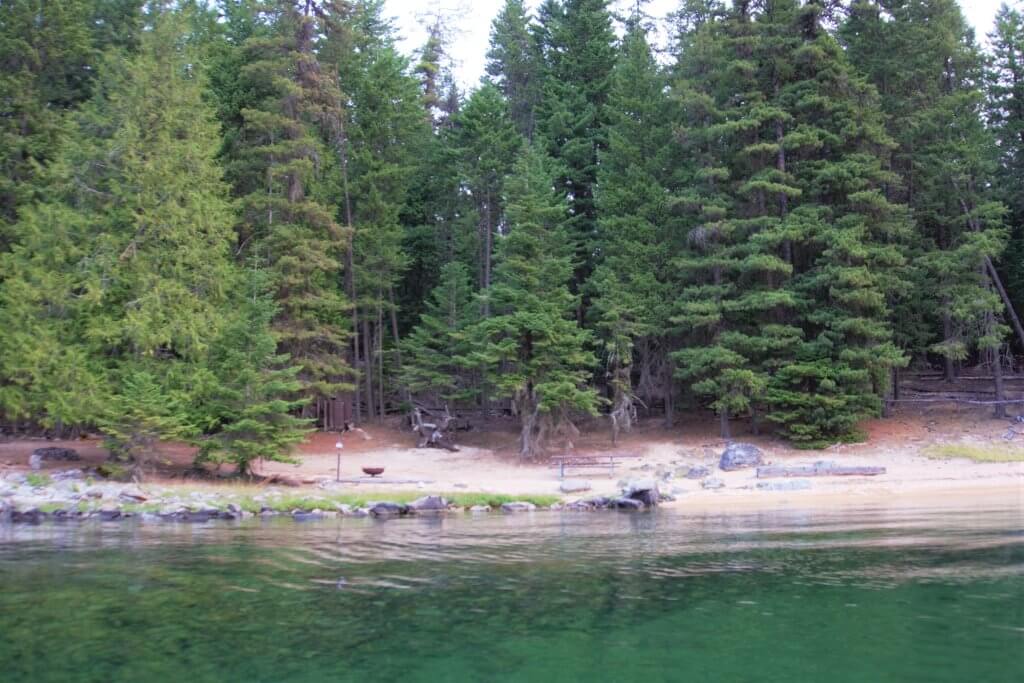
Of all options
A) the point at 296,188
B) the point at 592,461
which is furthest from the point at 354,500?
the point at 296,188

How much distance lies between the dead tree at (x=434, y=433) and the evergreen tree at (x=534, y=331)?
11.6 ft

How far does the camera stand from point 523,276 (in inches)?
1335

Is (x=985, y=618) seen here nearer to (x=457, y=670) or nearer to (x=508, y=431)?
(x=457, y=670)

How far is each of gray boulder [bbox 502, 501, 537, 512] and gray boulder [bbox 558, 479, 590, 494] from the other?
8.15ft

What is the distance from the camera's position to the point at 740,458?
96.0 feet

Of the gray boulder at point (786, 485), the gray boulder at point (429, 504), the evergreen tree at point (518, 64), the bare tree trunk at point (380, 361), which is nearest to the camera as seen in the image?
the gray boulder at point (429, 504)

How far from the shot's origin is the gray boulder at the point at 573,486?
1013 inches

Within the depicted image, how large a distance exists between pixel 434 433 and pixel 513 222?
33.0 ft

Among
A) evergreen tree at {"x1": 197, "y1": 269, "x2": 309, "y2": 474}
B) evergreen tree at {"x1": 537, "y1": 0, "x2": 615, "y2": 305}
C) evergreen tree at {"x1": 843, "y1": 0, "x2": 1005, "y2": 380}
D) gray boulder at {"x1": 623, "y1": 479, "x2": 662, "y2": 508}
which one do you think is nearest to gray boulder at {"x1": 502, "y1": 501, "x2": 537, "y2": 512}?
gray boulder at {"x1": 623, "y1": 479, "x2": 662, "y2": 508}

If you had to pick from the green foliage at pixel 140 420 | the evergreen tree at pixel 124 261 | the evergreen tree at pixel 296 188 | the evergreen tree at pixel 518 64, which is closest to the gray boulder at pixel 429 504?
the green foliage at pixel 140 420

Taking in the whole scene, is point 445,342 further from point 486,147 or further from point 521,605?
point 521,605

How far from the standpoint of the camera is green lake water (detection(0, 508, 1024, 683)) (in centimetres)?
856

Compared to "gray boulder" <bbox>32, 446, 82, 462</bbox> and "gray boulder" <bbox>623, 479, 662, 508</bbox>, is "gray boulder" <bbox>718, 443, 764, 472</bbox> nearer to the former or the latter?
"gray boulder" <bbox>623, 479, 662, 508</bbox>

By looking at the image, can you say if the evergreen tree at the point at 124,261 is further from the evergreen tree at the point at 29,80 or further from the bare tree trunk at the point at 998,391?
the bare tree trunk at the point at 998,391
